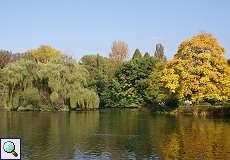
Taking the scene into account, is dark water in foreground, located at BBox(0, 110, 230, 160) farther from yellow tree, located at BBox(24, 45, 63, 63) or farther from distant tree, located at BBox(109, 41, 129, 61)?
distant tree, located at BBox(109, 41, 129, 61)

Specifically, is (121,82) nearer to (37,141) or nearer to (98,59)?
(98,59)

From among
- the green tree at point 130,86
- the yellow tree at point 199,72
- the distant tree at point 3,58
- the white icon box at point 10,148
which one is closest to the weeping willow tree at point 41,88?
the yellow tree at point 199,72

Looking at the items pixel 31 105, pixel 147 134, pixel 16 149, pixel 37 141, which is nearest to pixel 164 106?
pixel 31 105

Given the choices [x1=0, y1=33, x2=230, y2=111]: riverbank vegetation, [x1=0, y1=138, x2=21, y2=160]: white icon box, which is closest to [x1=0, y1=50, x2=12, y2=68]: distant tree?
[x1=0, y1=33, x2=230, y2=111]: riverbank vegetation

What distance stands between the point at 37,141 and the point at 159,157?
8827mm

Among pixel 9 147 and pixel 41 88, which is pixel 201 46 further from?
pixel 9 147

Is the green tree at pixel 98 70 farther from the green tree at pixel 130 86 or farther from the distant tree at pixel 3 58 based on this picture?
the distant tree at pixel 3 58

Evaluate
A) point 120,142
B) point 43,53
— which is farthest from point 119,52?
point 120,142

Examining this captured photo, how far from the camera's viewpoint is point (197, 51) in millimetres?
54656

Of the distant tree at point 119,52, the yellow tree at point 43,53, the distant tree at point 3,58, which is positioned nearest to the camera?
→ the distant tree at point 3,58

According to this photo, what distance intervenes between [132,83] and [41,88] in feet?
73.5

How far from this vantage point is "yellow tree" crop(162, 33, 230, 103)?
51.8 meters

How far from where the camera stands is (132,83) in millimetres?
78250

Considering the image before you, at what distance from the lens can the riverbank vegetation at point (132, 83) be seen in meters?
52.5
